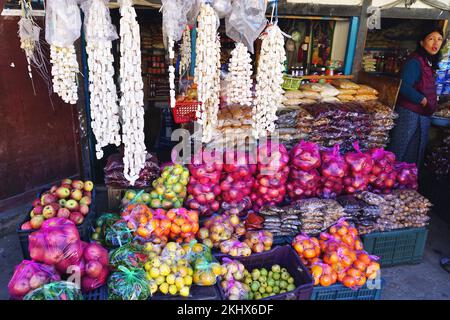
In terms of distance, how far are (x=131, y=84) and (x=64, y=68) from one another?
52 cm

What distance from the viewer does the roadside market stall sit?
2280 mm

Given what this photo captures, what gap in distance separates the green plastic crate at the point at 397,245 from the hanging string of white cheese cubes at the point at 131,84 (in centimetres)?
217

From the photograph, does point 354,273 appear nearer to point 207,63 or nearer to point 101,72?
point 207,63

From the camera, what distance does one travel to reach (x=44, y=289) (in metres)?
1.99

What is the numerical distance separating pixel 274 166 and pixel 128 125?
4.87 ft

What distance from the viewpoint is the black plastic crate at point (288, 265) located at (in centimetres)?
248

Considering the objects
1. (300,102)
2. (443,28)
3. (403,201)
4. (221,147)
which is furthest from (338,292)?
(443,28)

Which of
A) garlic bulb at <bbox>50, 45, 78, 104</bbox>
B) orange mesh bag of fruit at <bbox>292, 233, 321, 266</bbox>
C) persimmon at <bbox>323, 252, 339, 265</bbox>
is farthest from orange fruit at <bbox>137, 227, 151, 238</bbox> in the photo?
persimmon at <bbox>323, 252, 339, 265</bbox>

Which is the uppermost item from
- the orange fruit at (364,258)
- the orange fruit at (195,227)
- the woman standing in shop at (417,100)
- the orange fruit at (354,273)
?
the woman standing in shop at (417,100)

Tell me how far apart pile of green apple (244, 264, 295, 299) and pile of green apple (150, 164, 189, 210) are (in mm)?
915

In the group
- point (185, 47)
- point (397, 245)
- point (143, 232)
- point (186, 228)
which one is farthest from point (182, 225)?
point (397, 245)

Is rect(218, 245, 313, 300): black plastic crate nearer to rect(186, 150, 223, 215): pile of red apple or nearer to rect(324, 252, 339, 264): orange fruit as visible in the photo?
rect(324, 252, 339, 264): orange fruit

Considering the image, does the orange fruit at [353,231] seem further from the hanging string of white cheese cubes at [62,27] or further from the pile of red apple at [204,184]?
the hanging string of white cheese cubes at [62,27]

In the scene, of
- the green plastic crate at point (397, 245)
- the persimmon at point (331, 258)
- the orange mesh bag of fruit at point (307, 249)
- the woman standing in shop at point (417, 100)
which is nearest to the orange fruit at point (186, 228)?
the orange mesh bag of fruit at point (307, 249)
